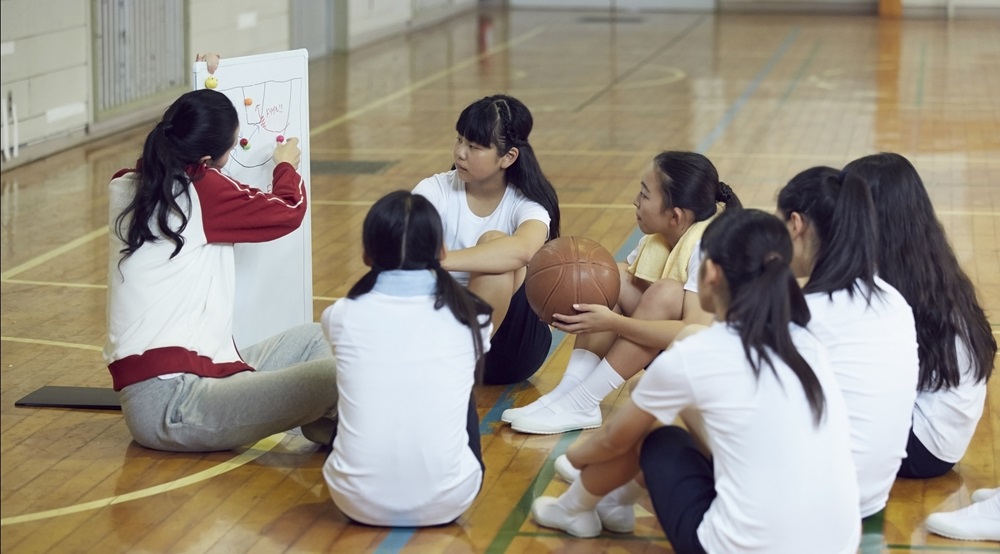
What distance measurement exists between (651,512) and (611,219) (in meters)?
3.55

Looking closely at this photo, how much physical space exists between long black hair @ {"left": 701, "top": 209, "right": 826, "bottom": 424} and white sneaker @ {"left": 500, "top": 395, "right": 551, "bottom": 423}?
4.15 feet

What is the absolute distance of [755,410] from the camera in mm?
2646

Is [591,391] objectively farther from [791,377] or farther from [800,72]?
[800,72]

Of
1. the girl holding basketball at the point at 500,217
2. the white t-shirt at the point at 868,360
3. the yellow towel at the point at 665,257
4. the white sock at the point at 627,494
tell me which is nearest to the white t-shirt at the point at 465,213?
the girl holding basketball at the point at 500,217

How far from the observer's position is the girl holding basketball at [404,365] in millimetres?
3018

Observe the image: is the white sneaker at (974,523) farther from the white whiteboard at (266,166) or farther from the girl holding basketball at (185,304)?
→ the white whiteboard at (266,166)

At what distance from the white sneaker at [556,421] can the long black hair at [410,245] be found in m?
0.83

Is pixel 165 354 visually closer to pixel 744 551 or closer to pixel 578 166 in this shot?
pixel 744 551

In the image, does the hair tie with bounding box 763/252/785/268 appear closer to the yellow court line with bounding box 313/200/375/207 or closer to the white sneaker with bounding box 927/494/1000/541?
the white sneaker with bounding box 927/494/1000/541

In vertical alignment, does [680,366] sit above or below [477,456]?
above

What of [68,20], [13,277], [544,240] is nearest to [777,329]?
[544,240]

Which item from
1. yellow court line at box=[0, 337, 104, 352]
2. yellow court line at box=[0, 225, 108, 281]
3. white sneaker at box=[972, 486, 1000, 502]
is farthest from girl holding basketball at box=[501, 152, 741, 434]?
yellow court line at box=[0, 225, 108, 281]

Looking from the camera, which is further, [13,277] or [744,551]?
[13,277]

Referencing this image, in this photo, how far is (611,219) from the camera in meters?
6.75
